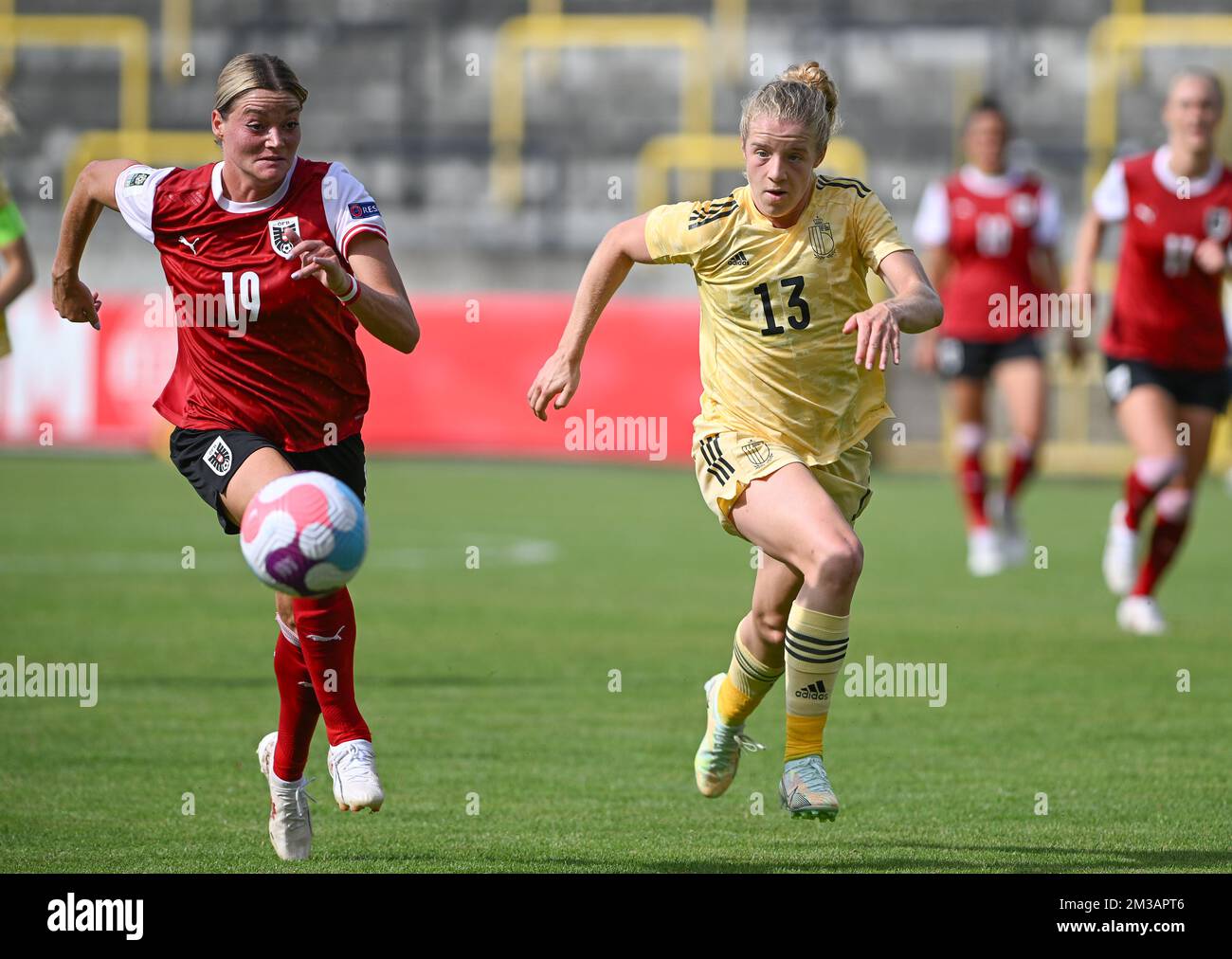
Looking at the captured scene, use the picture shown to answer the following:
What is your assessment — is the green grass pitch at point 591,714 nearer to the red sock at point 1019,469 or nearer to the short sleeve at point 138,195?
the red sock at point 1019,469

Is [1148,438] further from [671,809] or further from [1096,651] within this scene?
[671,809]

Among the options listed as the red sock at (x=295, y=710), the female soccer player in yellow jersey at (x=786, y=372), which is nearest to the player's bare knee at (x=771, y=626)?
the female soccer player in yellow jersey at (x=786, y=372)

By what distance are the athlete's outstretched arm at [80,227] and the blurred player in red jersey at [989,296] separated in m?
8.34

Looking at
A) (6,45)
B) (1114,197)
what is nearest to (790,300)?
(1114,197)

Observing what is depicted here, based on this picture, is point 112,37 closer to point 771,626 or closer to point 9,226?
point 9,226

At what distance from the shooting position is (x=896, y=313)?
17.5 ft

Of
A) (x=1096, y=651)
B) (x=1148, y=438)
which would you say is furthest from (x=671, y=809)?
(x=1148, y=438)

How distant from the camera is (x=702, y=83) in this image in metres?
27.0

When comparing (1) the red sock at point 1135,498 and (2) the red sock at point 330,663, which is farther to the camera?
(1) the red sock at point 1135,498

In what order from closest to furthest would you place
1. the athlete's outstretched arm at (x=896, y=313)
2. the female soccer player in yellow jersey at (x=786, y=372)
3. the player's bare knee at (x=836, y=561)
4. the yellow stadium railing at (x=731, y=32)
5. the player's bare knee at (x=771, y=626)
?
the athlete's outstretched arm at (x=896, y=313) < the player's bare knee at (x=836, y=561) < the female soccer player in yellow jersey at (x=786, y=372) < the player's bare knee at (x=771, y=626) < the yellow stadium railing at (x=731, y=32)

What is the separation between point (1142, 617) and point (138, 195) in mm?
6449

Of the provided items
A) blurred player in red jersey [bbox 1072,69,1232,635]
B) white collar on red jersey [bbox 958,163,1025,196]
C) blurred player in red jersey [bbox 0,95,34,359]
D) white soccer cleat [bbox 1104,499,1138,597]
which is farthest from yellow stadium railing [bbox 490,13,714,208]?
blurred player in red jersey [bbox 0,95,34,359]

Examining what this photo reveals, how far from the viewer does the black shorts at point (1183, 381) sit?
34.0ft

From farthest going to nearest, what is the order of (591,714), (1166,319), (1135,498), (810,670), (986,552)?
(986,552)
(1135,498)
(1166,319)
(591,714)
(810,670)
